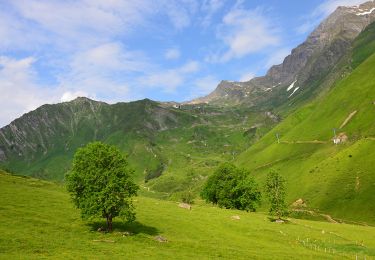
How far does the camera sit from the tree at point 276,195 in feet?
367

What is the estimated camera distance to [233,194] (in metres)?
134

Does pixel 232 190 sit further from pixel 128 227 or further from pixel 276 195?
pixel 128 227

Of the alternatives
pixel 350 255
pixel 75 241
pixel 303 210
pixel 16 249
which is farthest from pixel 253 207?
pixel 16 249

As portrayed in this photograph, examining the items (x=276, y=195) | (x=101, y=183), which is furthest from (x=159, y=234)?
(x=276, y=195)

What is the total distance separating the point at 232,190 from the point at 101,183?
7166 cm

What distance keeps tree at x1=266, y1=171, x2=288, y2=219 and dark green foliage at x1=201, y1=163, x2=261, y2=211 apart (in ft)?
36.4

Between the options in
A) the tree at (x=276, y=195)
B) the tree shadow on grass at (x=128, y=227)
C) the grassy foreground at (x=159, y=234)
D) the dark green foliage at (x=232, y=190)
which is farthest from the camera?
the dark green foliage at (x=232, y=190)

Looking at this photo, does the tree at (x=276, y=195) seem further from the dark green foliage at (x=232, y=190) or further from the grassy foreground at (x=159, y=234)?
the grassy foreground at (x=159, y=234)

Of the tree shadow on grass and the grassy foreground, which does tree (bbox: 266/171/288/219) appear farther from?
the tree shadow on grass

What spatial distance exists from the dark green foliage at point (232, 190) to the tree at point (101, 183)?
216 ft

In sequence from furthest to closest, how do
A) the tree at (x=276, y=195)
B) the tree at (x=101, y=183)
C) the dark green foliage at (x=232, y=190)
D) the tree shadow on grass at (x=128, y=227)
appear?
the dark green foliage at (x=232, y=190) < the tree at (x=276, y=195) < the tree shadow on grass at (x=128, y=227) < the tree at (x=101, y=183)

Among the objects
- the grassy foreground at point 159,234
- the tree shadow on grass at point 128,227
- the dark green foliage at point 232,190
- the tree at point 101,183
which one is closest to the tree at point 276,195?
the dark green foliage at point 232,190

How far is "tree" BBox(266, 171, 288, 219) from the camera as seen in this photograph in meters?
112

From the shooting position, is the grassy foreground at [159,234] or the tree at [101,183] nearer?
the grassy foreground at [159,234]
